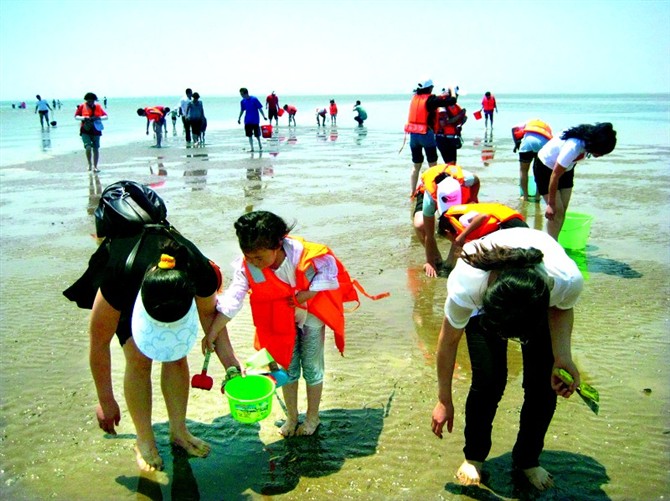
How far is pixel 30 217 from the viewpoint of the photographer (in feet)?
27.7

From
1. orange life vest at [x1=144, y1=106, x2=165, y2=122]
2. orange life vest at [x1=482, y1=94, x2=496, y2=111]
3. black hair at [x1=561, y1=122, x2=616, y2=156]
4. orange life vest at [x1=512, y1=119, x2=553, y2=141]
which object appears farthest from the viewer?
orange life vest at [x1=482, y1=94, x2=496, y2=111]

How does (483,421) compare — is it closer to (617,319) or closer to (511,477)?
(511,477)

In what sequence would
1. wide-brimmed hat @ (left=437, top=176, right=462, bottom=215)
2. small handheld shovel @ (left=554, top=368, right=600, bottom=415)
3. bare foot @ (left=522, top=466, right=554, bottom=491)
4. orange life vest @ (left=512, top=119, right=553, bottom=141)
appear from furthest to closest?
1. orange life vest @ (left=512, top=119, right=553, bottom=141)
2. wide-brimmed hat @ (left=437, top=176, right=462, bottom=215)
3. bare foot @ (left=522, top=466, right=554, bottom=491)
4. small handheld shovel @ (left=554, top=368, right=600, bottom=415)

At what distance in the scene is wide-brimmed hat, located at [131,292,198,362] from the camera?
7.93 feet

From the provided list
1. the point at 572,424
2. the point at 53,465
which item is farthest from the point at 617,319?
the point at 53,465

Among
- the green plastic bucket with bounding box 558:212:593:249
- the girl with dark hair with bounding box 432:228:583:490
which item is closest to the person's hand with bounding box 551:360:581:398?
the girl with dark hair with bounding box 432:228:583:490

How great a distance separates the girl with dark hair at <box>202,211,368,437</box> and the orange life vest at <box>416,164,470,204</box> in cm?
217

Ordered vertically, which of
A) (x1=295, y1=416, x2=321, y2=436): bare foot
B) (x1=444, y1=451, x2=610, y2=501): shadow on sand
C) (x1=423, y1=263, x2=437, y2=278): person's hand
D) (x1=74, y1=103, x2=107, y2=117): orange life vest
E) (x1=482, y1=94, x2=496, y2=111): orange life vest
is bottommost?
(x1=444, y1=451, x2=610, y2=501): shadow on sand

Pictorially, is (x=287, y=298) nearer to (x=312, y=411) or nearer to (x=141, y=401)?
(x=312, y=411)

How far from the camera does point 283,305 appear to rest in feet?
9.45

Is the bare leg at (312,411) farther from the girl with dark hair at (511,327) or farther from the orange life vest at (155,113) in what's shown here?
the orange life vest at (155,113)

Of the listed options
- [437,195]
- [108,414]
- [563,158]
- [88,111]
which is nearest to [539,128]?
[563,158]

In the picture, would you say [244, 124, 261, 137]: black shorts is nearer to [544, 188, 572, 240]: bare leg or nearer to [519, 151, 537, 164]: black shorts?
[519, 151, 537, 164]: black shorts

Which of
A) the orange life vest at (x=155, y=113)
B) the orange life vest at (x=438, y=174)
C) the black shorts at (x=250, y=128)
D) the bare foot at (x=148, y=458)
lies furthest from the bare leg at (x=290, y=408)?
the orange life vest at (x=155, y=113)
